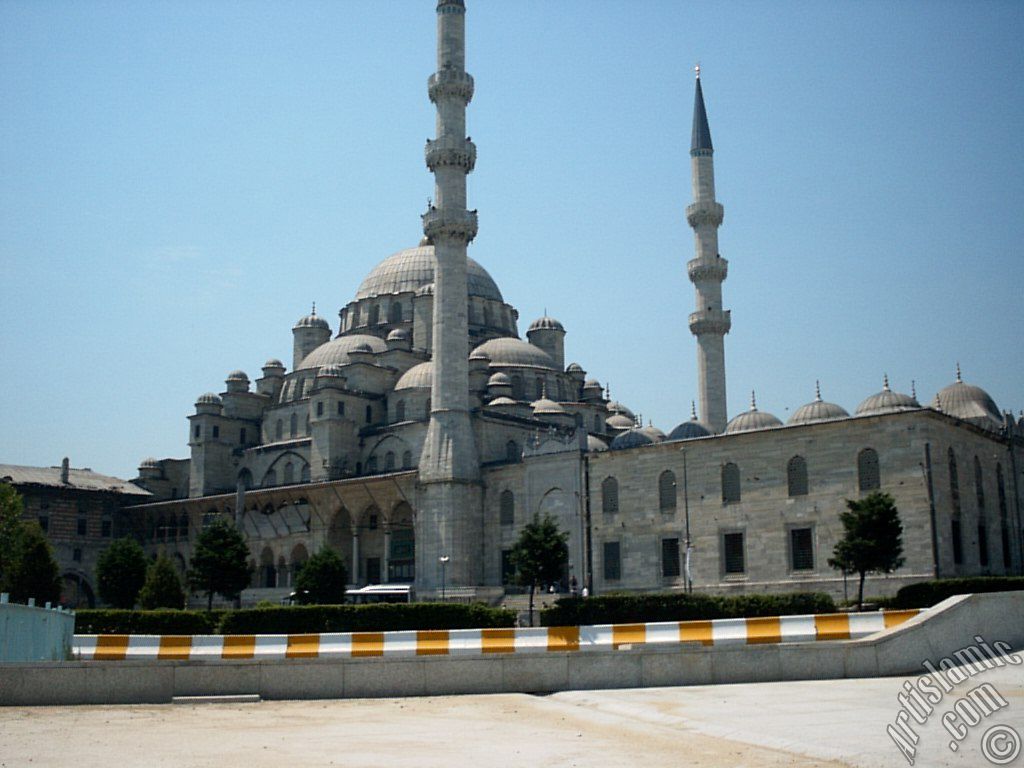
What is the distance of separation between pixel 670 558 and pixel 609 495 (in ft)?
12.6

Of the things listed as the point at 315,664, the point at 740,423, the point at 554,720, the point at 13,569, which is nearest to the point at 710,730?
the point at 554,720

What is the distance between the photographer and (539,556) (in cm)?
4038

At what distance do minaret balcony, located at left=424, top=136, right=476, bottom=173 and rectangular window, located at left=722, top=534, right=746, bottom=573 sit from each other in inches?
794

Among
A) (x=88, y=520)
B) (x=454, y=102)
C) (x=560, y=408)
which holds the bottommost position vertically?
(x=88, y=520)

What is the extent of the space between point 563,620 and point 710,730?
21165 mm

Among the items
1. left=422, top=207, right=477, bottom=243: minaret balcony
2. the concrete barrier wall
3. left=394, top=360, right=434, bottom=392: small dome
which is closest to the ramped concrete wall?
the concrete barrier wall

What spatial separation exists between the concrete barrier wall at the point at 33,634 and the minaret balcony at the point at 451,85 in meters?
33.2

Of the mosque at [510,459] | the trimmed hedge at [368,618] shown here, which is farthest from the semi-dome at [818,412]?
the trimmed hedge at [368,618]

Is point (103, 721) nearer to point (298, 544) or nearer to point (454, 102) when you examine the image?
point (454, 102)

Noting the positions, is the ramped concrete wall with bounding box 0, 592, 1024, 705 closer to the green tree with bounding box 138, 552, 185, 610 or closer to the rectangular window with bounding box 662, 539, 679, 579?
the rectangular window with bounding box 662, 539, 679, 579

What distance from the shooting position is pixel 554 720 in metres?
14.7

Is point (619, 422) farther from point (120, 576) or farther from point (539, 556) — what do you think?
point (120, 576)

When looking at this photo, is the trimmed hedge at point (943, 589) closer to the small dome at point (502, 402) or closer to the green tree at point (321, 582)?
the green tree at point (321, 582)

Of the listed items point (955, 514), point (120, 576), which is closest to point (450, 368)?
point (120, 576)
